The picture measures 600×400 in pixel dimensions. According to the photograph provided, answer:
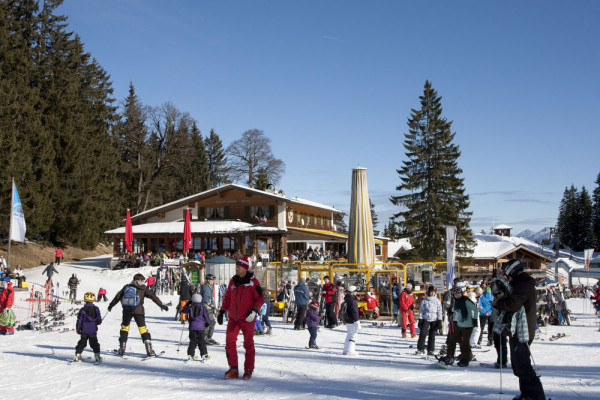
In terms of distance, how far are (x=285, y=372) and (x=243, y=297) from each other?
1.74 metres

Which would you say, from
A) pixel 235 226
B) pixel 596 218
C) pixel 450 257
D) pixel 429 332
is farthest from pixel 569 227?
pixel 429 332

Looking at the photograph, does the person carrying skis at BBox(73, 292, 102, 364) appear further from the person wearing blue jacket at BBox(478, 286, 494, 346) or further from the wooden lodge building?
the wooden lodge building

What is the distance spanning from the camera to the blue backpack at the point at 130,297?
10166 millimetres

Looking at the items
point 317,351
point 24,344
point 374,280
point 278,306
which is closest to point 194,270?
point 278,306

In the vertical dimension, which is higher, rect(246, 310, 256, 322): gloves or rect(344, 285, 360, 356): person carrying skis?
rect(246, 310, 256, 322): gloves

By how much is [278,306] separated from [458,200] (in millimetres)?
29570

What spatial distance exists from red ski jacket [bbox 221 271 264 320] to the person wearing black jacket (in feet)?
11.1

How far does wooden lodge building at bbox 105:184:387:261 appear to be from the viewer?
39031 mm

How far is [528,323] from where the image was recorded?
21.1 ft

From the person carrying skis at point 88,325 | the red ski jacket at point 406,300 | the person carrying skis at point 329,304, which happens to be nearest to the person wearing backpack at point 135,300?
the person carrying skis at point 88,325

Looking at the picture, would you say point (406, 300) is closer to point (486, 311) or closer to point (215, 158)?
point (486, 311)

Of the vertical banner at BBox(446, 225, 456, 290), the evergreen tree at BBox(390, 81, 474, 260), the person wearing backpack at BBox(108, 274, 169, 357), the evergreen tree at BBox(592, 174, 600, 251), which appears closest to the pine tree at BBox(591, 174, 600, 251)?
the evergreen tree at BBox(592, 174, 600, 251)

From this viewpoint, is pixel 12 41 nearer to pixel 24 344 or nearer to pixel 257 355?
pixel 24 344

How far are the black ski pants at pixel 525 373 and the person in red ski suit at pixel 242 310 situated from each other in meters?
3.55
